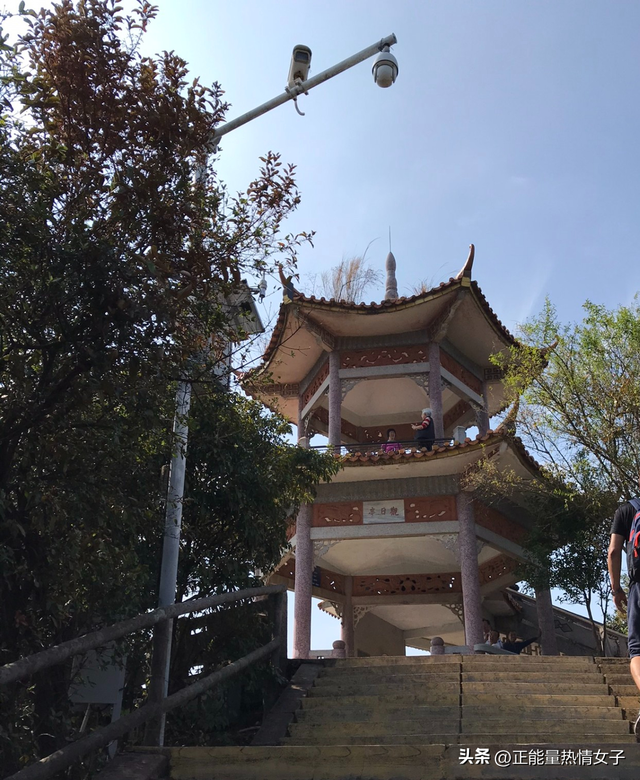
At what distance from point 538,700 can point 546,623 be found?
28.1 ft

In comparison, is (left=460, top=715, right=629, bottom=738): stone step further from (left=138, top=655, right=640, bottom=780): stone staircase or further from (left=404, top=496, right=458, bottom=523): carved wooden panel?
(left=404, top=496, right=458, bottom=523): carved wooden panel

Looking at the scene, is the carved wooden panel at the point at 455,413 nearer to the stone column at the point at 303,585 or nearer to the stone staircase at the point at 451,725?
the stone column at the point at 303,585

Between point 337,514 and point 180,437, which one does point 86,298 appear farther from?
point 337,514

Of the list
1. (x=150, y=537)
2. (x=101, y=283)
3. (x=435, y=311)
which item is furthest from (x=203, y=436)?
(x=435, y=311)

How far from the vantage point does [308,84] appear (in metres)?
6.94

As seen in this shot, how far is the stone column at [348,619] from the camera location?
15191 millimetres

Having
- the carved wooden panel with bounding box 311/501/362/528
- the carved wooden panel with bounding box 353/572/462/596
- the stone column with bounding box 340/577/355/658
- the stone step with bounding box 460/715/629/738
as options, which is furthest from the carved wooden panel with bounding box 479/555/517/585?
the stone step with bounding box 460/715/629/738

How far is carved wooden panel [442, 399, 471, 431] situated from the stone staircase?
9.36m

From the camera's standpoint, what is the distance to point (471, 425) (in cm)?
1588

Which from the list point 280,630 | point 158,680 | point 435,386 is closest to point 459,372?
point 435,386

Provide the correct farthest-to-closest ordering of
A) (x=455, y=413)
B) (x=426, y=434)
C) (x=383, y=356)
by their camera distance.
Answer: (x=455, y=413) → (x=383, y=356) → (x=426, y=434)

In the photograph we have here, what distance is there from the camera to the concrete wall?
1791cm

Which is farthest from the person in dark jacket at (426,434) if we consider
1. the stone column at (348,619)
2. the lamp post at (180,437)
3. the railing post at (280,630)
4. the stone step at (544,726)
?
the stone step at (544,726)

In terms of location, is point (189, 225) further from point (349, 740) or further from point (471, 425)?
point (471, 425)
